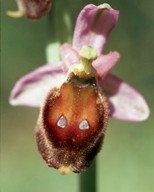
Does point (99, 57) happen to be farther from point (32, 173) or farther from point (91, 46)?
point (32, 173)

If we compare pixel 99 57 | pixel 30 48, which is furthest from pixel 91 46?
pixel 30 48

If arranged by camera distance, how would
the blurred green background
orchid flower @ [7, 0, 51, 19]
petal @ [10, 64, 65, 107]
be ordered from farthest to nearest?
the blurred green background → petal @ [10, 64, 65, 107] → orchid flower @ [7, 0, 51, 19]

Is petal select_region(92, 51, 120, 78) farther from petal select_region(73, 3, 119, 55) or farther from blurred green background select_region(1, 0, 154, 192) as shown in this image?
blurred green background select_region(1, 0, 154, 192)

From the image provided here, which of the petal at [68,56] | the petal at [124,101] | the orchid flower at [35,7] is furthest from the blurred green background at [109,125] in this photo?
the orchid flower at [35,7]

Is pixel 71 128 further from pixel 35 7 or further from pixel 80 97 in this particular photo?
pixel 35 7

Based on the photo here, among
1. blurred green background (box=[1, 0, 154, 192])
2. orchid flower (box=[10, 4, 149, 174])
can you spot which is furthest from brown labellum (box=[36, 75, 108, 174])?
blurred green background (box=[1, 0, 154, 192])

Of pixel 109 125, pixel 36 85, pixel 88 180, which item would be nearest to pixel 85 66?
pixel 36 85

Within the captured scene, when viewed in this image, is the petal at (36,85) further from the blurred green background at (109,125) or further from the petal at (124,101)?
the blurred green background at (109,125)

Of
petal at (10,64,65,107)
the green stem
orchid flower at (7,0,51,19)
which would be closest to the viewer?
orchid flower at (7,0,51,19)
